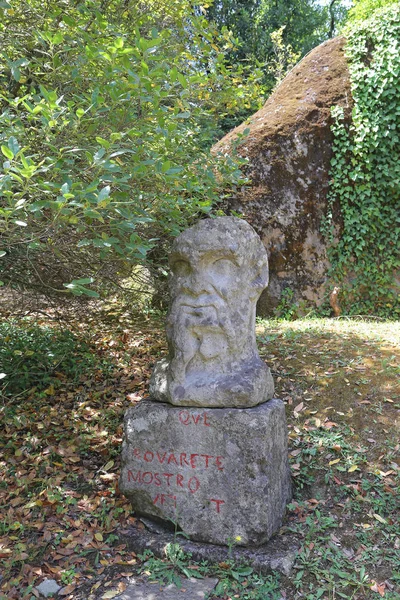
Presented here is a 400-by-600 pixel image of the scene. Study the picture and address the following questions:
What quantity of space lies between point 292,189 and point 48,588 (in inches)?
235

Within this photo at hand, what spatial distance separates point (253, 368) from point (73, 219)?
1.42 m

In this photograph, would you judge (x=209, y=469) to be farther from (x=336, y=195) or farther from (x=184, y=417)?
(x=336, y=195)

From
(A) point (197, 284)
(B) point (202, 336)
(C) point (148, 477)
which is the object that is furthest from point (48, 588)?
(A) point (197, 284)

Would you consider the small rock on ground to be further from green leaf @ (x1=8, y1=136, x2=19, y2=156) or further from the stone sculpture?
green leaf @ (x1=8, y1=136, x2=19, y2=156)

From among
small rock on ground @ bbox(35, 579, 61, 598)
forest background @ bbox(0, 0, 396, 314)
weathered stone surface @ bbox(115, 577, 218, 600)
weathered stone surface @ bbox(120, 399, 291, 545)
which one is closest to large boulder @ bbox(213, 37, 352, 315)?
forest background @ bbox(0, 0, 396, 314)

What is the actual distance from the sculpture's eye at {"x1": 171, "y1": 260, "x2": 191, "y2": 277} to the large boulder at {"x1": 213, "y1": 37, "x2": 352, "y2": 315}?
3917mm

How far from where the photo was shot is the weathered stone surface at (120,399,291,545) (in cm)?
312

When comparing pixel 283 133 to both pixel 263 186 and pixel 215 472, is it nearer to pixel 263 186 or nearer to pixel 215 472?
pixel 263 186

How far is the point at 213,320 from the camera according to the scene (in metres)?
3.30

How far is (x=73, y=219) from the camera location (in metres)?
2.68

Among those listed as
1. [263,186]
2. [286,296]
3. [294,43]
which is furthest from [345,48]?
[294,43]

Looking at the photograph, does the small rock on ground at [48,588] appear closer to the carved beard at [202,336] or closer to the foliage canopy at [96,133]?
the carved beard at [202,336]

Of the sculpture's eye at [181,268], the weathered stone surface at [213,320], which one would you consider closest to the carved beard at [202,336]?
the weathered stone surface at [213,320]

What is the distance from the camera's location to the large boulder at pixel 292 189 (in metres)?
7.41
